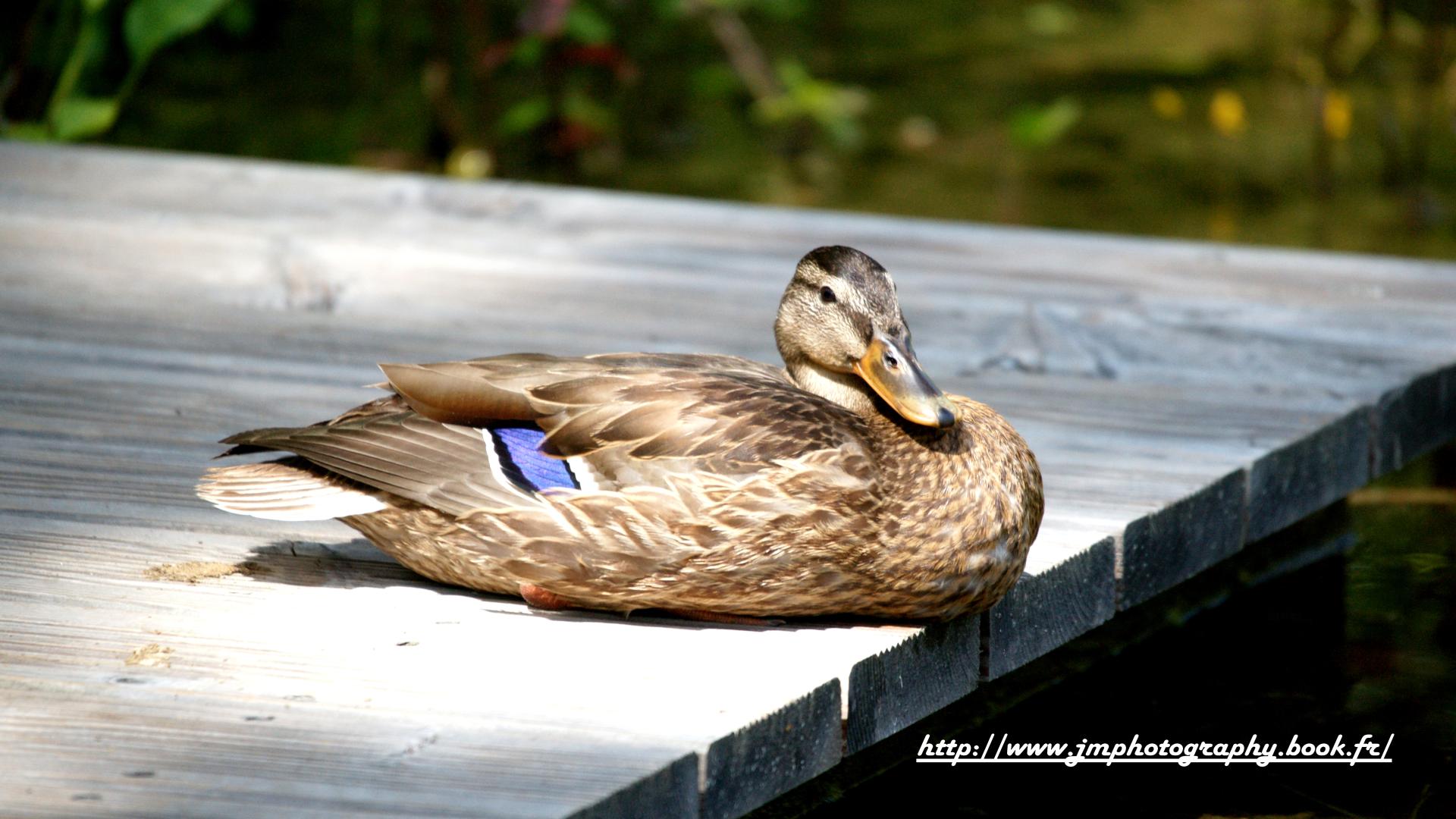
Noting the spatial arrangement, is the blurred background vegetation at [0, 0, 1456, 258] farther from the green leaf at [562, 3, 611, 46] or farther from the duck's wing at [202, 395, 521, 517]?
the duck's wing at [202, 395, 521, 517]

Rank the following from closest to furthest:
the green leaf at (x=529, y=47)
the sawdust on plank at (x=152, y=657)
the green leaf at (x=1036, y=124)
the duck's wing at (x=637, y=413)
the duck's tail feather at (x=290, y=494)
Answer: the sawdust on plank at (x=152, y=657)
the duck's wing at (x=637, y=413)
the duck's tail feather at (x=290, y=494)
the green leaf at (x=1036, y=124)
the green leaf at (x=529, y=47)

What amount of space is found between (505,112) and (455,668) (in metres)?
6.19

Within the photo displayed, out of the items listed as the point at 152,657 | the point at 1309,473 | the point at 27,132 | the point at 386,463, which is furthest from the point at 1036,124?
the point at 152,657

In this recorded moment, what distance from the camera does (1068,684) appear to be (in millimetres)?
3342

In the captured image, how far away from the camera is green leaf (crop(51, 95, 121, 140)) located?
196 inches

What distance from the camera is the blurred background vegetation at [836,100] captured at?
6699 mm

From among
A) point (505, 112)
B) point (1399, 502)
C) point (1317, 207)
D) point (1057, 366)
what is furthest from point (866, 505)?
point (505, 112)

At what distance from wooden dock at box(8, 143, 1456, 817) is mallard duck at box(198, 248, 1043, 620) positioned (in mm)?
80

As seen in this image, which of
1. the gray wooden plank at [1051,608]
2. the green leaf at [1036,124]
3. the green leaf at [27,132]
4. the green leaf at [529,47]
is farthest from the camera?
the green leaf at [529,47]

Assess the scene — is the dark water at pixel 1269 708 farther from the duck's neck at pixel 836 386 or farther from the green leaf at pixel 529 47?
the green leaf at pixel 529 47

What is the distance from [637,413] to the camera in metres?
2.29

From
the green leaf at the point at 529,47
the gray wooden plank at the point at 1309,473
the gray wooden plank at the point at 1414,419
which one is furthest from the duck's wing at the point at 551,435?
the green leaf at the point at 529,47

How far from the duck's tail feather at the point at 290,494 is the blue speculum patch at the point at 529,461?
0.58 ft

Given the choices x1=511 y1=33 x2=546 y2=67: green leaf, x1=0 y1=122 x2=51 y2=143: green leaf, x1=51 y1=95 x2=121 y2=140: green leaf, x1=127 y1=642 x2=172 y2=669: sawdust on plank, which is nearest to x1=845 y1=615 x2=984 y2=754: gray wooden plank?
x1=127 y1=642 x2=172 y2=669: sawdust on plank
